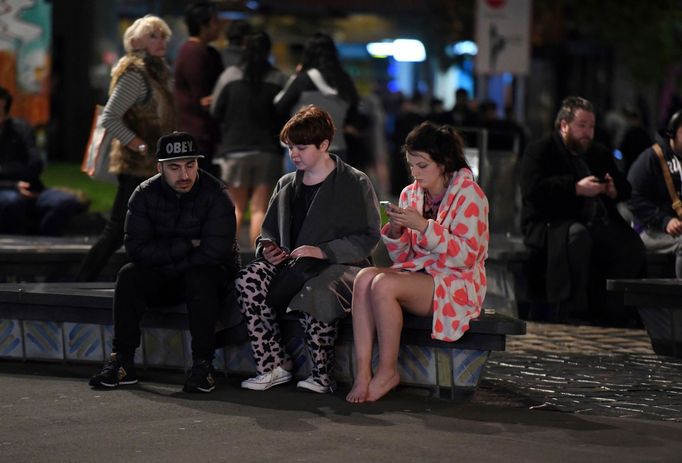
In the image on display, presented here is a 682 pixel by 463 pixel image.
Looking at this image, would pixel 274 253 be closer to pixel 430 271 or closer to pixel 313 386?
pixel 313 386

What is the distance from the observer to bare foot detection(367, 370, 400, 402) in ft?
26.4

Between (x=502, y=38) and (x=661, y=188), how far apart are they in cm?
682

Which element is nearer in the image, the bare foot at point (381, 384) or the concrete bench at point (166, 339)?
the bare foot at point (381, 384)

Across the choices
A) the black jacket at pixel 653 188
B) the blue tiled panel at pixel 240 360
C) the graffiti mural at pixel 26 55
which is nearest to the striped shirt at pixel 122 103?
the blue tiled panel at pixel 240 360

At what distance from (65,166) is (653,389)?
2624 cm

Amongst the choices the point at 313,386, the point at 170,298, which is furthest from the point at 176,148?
the point at 313,386

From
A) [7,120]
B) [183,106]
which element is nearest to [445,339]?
[183,106]

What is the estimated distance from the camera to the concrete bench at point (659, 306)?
9602mm

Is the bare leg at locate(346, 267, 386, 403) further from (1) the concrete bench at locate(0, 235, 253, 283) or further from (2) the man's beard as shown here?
(1) the concrete bench at locate(0, 235, 253, 283)

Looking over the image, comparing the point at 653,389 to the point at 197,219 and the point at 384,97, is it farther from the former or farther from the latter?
the point at 384,97

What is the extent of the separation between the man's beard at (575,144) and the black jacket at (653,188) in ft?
1.32

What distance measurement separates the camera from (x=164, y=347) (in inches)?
351

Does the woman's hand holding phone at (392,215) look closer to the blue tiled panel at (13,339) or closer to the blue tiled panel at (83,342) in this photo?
the blue tiled panel at (83,342)

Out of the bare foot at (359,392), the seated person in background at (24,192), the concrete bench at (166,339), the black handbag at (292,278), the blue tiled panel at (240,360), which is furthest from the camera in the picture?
the seated person in background at (24,192)
